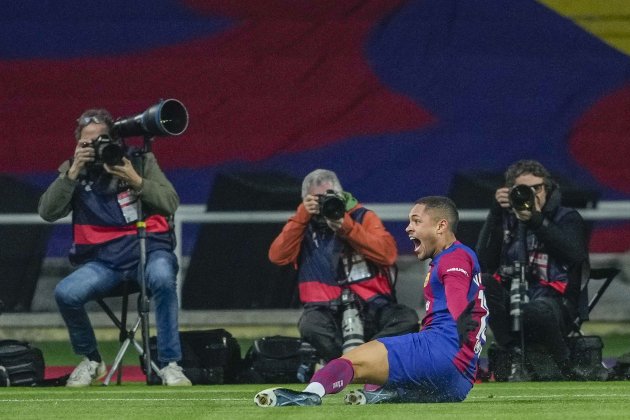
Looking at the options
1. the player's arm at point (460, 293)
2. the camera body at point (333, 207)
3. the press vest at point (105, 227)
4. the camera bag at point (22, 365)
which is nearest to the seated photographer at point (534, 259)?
the camera body at point (333, 207)

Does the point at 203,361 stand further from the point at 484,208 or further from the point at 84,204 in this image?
the point at 484,208

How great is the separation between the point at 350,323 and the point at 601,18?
3.89 metres

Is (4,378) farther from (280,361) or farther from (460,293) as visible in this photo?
(460,293)

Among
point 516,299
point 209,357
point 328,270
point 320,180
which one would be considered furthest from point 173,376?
point 516,299

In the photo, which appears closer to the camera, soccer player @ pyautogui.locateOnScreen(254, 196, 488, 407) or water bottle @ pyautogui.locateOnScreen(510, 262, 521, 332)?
soccer player @ pyautogui.locateOnScreen(254, 196, 488, 407)

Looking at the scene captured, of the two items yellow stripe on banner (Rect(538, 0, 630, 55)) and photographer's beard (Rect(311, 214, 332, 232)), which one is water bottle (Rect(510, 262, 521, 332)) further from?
yellow stripe on banner (Rect(538, 0, 630, 55))

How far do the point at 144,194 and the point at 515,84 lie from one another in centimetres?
398

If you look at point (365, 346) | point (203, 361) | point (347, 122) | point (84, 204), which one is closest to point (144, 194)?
point (84, 204)

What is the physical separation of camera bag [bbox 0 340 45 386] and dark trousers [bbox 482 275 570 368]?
2555 millimetres

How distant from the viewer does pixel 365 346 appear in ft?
23.3

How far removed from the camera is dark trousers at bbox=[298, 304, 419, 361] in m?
Result: 9.38

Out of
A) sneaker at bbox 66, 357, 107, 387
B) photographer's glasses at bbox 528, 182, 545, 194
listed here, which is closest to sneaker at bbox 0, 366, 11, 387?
sneaker at bbox 66, 357, 107, 387

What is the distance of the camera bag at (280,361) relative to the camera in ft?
30.7

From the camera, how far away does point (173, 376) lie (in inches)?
357
